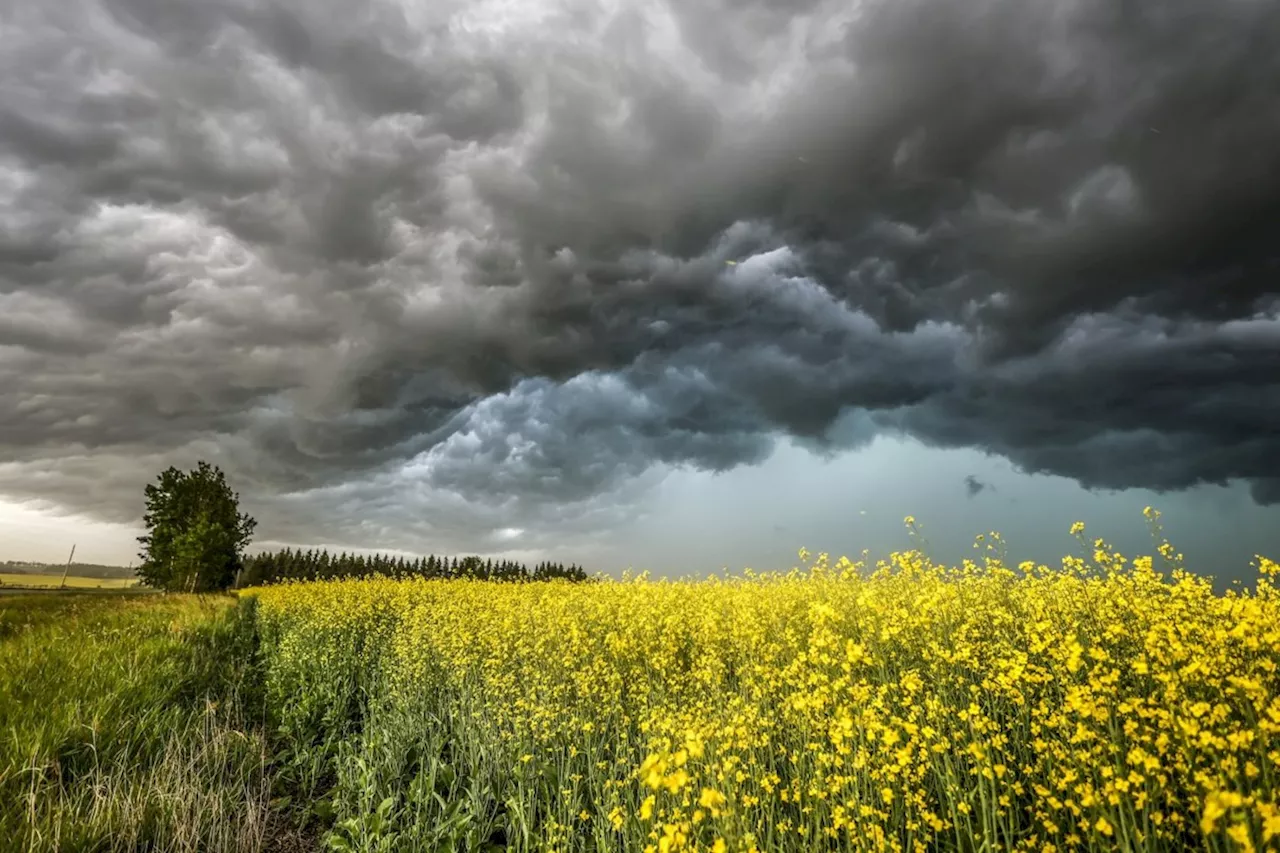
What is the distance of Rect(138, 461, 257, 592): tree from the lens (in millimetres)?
47219

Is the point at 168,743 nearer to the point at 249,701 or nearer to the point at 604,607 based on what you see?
the point at 249,701

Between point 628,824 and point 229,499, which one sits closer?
point 628,824

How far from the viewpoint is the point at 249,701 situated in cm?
1159

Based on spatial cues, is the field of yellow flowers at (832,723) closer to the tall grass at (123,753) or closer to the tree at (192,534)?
the tall grass at (123,753)

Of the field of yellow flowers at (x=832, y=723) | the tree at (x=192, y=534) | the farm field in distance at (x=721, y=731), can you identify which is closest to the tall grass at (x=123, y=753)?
the farm field in distance at (x=721, y=731)

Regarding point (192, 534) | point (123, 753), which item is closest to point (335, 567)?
point (192, 534)

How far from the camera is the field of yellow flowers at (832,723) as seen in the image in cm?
353

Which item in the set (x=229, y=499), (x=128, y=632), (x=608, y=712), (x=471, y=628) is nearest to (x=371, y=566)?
(x=229, y=499)

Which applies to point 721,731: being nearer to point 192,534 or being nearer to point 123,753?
point 123,753

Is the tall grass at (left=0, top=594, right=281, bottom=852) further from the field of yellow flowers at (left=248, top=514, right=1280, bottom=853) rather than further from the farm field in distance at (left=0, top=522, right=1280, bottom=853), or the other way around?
the field of yellow flowers at (left=248, top=514, right=1280, bottom=853)

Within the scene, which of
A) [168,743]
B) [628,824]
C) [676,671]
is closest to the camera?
[628,824]

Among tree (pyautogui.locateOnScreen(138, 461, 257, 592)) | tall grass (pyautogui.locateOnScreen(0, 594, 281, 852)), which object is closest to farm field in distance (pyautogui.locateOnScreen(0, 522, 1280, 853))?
tall grass (pyautogui.locateOnScreen(0, 594, 281, 852))

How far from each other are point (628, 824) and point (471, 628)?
7115 mm

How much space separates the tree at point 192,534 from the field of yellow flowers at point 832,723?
4465 cm
